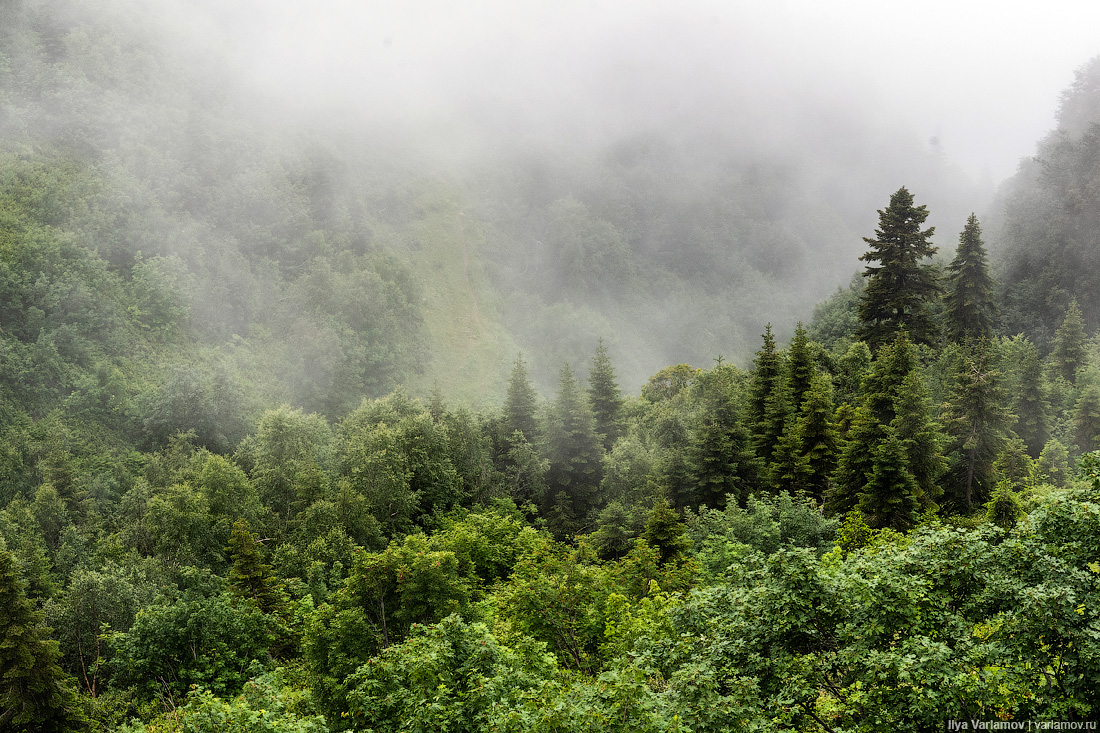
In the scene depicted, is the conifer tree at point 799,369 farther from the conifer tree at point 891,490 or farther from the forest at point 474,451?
the conifer tree at point 891,490

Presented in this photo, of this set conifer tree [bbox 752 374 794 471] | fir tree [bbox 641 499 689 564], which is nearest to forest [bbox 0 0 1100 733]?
fir tree [bbox 641 499 689 564]

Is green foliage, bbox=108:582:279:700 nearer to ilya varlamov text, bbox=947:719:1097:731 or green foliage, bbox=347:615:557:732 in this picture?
green foliage, bbox=347:615:557:732

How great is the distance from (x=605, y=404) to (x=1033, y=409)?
3213 centimetres

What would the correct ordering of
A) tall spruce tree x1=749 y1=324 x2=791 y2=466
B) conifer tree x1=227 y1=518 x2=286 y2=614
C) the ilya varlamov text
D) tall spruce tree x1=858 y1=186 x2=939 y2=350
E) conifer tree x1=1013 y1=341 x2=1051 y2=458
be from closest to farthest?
the ilya varlamov text → conifer tree x1=227 y1=518 x2=286 y2=614 → conifer tree x1=1013 y1=341 x2=1051 y2=458 → tall spruce tree x1=749 y1=324 x2=791 y2=466 → tall spruce tree x1=858 y1=186 x2=939 y2=350

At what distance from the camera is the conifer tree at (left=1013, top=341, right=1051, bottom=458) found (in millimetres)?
41594

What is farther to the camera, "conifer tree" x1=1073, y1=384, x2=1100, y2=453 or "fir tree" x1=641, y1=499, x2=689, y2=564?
"conifer tree" x1=1073, y1=384, x2=1100, y2=453

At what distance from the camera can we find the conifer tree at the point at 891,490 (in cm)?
3275

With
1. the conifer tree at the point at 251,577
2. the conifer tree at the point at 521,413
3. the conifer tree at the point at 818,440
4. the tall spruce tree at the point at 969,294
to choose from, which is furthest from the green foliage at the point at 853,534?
the conifer tree at the point at 521,413

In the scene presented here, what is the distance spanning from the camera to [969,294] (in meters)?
54.7

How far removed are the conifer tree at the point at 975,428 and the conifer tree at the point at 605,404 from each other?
95.2 feet

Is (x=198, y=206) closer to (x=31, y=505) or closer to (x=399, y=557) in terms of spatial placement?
(x=31, y=505)

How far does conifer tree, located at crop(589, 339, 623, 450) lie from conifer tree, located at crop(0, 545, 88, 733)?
139ft

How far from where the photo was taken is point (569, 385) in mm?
59781

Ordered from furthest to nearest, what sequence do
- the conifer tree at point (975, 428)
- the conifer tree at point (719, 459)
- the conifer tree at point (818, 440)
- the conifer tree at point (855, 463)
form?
the conifer tree at point (719, 459), the conifer tree at point (818, 440), the conifer tree at point (975, 428), the conifer tree at point (855, 463)
